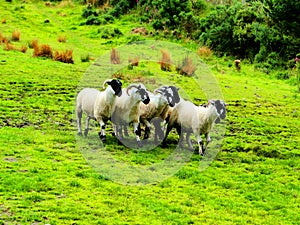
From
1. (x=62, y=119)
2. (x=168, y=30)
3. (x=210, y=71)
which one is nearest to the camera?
(x=62, y=119)

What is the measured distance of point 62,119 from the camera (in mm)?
13141

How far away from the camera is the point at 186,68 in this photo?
20.3m

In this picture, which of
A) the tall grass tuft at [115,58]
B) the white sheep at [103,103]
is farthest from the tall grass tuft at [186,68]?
the white sheep at [103,103]

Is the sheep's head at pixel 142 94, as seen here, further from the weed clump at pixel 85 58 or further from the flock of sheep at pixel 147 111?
the weed clump at pixel 85 58

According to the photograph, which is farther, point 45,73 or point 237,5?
point 237,5

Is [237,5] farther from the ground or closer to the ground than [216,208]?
farther from the ground

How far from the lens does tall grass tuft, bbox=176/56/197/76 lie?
66.3 feet

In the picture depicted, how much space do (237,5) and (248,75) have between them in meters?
6.57

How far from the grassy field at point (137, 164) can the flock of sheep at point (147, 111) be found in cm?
53

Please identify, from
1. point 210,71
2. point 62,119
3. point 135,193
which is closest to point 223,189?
point 135,193

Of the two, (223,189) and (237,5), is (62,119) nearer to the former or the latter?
(223,189)

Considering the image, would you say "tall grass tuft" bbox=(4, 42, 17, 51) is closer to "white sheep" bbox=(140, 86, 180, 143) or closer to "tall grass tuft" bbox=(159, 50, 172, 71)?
"tall grass tuft" bbox=(159, 50, 172, 71)

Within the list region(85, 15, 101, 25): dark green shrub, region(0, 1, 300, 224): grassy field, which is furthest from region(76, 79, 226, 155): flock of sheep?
region(85, 15, 101, 25): dark green shrub

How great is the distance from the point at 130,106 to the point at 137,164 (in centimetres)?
176
